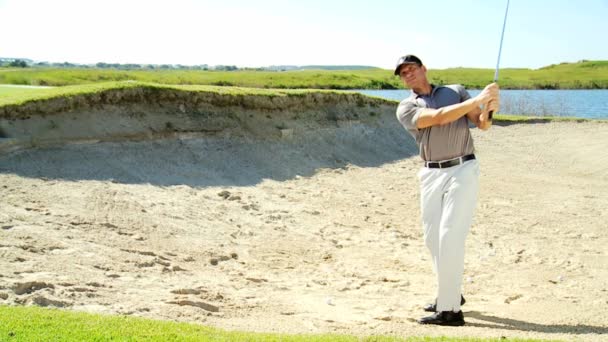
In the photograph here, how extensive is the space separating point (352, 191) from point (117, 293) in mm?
Answer: 8516

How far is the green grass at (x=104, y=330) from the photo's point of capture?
470 cm

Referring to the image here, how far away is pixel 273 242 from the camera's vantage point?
9.59 metres

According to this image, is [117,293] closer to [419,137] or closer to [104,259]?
[104,259]

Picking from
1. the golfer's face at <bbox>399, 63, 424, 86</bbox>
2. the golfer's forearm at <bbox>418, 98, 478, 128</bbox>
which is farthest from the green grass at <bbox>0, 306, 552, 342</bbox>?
the golfer's face at <bbox>399, 63, 424, 86</bbox>

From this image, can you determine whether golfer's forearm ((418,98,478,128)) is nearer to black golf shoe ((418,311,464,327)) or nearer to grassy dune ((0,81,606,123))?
black golf shoe ((418,311,464,327))

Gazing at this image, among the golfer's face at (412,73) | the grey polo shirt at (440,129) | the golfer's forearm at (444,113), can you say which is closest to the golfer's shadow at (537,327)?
the grey polo shirt at (440,129)

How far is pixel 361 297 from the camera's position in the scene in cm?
742

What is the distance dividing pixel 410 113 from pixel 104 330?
3.39 m

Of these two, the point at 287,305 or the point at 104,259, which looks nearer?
the point at 287,305

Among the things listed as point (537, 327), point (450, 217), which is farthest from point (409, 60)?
point (537, 327)

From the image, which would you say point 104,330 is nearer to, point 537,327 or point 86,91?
point 537,327

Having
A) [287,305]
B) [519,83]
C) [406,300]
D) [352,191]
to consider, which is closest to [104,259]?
[287,305]

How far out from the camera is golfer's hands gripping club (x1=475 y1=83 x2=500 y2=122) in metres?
5.60

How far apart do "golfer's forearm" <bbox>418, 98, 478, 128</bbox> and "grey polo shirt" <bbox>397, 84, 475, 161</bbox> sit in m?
0.08
